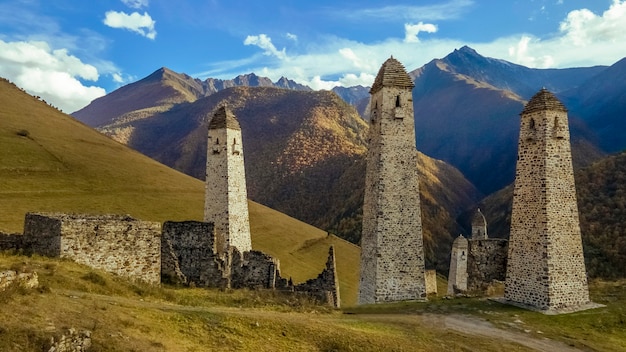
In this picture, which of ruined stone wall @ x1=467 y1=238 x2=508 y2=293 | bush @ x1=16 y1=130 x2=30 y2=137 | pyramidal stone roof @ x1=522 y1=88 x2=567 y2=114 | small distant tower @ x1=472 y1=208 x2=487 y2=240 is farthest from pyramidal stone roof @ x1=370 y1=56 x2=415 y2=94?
bush @ x1=16 y1=130 x2=30 y2=137

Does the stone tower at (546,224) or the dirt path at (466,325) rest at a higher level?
the stone tower at (546,224)

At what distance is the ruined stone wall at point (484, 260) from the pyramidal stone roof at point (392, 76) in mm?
11312

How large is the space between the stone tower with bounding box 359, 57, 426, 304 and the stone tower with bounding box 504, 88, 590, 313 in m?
5.14

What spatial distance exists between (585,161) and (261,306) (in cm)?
10342

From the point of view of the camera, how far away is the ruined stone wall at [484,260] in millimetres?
30594

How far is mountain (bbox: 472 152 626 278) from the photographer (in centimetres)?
4544

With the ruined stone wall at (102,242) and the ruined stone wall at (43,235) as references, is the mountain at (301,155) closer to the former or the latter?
the ruined stone wall at (102,242)

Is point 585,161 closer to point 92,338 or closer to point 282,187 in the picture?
point 282,187

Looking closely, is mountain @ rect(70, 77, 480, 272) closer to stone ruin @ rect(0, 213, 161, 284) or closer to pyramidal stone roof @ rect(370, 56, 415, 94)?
pyramidal stone roof @ rect(370, 56, 415, 94)

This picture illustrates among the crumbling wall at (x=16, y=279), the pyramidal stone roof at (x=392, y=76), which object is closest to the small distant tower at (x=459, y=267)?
the pyramidal stone roof at (x=392, y=76)

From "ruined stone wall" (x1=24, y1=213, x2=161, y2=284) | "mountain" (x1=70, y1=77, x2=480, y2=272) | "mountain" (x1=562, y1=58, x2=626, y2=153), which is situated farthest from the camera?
"mountain" (x1=562, y1=58, x2=626, y2=153)

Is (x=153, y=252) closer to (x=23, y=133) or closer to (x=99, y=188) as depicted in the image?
(x=99, y=188)

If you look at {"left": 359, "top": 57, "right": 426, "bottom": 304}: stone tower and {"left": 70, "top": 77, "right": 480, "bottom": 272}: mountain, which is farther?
{"left": 70, "top": 77, "right": 480, "bottom": 272}: mountain

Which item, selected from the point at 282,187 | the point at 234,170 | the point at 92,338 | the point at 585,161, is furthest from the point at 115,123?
the point at 92,338
